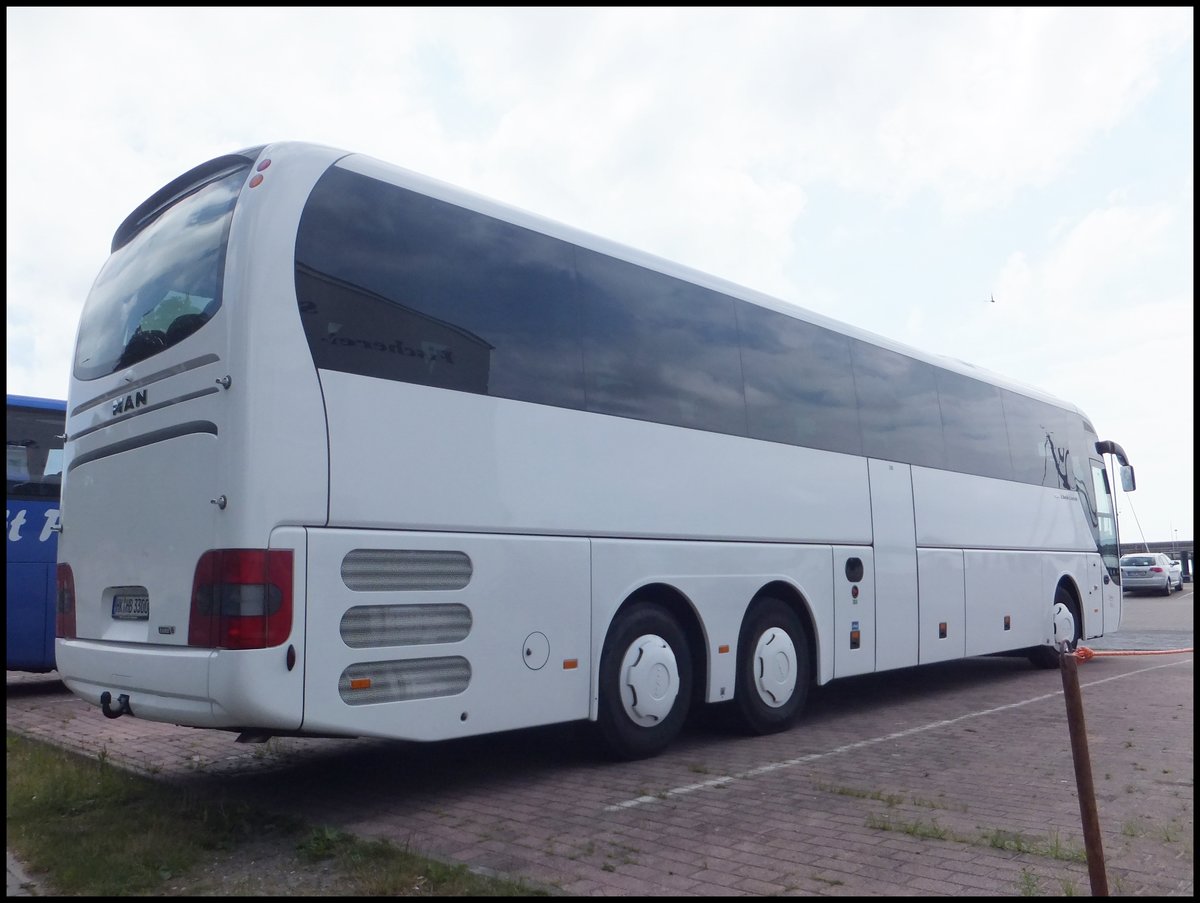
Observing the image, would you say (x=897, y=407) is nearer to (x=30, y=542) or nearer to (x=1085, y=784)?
(x=1085, y=784)

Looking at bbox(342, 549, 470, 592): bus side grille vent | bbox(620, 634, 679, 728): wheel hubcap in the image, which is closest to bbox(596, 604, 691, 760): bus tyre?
bbox(620, 634, 679, 728): wheel hubcap

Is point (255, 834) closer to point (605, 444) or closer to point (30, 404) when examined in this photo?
point (605, 444)

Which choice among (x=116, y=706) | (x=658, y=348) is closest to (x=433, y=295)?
(x=658, y=348)

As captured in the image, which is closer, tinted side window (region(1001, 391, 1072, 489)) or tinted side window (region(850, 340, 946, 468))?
tinted side window (region(850, 340, 946, 468))

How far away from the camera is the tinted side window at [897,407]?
10.9 m

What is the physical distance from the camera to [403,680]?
5973 millimetres

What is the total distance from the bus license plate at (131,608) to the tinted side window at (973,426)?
29.7 ft

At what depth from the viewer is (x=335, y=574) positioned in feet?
18.7

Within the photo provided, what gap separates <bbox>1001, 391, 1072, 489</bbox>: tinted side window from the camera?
13984 millimetres

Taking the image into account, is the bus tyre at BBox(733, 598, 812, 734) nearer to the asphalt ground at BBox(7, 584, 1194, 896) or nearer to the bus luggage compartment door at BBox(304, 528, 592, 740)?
the asphalt ground at BBox(7, 584, 1194, 896)

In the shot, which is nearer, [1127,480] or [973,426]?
[973,426]

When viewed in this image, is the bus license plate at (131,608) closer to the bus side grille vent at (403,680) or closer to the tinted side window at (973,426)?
the bus side grille vent at (403,680)

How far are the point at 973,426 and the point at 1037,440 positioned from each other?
7.33 ft

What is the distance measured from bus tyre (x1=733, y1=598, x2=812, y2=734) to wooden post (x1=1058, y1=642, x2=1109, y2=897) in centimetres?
460
